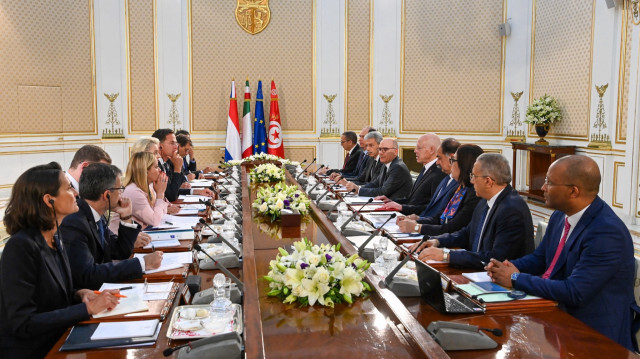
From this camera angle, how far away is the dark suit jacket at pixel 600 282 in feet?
7.41

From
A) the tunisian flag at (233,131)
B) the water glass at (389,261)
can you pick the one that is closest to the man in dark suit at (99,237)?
the water glass at (389,261)

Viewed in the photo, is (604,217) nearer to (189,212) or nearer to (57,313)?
(57,313)

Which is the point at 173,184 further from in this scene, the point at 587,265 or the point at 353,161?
the point at 587,265

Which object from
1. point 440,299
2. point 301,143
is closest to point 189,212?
point 440,299

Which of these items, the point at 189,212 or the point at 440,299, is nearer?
the point at 440,299

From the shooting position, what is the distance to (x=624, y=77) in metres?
6.84

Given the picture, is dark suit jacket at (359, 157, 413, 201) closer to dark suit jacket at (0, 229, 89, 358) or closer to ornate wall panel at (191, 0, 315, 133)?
dark suit jacket at (0, 229, 89, 358)

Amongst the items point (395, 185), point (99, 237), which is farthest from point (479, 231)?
point (395, 185)

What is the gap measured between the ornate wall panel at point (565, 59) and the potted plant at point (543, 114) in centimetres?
15

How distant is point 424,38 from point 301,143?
9.14ft

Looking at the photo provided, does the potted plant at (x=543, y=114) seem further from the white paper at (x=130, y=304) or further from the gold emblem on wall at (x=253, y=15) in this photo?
the white paper at (x=130, y=304)

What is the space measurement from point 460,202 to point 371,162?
3294 mm

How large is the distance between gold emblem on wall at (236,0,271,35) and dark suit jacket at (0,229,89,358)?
8.42m

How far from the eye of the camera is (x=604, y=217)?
7.64 ft
